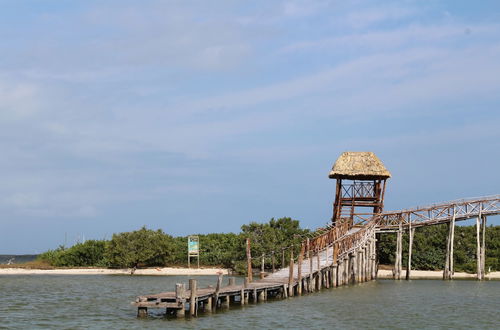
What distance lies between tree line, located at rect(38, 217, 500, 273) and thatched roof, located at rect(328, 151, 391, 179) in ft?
19.7

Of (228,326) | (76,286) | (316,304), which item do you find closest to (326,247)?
(316,304)

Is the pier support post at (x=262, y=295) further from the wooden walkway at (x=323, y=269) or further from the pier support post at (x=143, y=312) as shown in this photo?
the pier support post at (x=143, y=312)

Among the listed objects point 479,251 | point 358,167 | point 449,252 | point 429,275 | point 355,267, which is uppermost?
point 358,167

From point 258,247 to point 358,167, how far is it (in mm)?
10796

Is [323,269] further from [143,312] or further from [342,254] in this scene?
[143,312]

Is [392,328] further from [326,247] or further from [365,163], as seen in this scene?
[365,163]

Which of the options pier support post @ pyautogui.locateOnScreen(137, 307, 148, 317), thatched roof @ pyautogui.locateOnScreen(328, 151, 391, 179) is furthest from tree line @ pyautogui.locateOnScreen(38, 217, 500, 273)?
pier support post @ pyautogui.locateOnScreen(137, 307, 148, 317)

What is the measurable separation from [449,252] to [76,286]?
1092 inches

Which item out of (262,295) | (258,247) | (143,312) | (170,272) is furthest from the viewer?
(170,272)

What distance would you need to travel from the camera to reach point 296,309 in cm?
3594

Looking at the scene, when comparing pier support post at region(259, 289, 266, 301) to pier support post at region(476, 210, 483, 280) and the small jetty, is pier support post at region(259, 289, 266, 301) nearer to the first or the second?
the small jetty

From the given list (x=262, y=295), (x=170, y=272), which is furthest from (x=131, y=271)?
(x=262, y=295)

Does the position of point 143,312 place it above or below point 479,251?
below

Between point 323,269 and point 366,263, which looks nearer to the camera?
point 323,269
